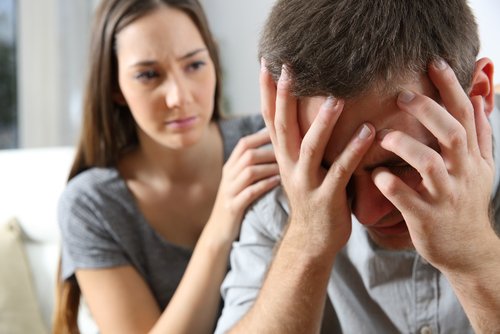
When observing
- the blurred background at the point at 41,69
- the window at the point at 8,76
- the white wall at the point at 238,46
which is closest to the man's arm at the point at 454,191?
the white wall at the point at 238,46

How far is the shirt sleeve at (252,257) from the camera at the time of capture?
4.04 ft

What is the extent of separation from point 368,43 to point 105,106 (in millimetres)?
936

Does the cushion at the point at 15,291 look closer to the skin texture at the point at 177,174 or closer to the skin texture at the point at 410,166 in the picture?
the skin texture at the point at 177,174

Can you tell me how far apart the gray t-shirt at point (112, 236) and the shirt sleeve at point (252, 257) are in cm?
36

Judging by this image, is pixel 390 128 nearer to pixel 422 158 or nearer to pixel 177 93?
pixel 422 158

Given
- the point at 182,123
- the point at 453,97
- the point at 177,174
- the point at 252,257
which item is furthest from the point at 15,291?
the point at 453,97

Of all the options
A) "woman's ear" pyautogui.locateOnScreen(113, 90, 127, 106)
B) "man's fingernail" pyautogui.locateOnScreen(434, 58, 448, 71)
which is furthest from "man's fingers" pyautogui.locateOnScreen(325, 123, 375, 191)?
"woman's ear" pyautogui.locateOnScreen(113, 90, 127, 106)

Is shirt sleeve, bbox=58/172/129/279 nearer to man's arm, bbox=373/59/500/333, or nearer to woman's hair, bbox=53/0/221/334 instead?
woman's hair, bbox=53/0/221/334

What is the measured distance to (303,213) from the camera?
1.02m

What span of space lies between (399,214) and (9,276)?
128cm

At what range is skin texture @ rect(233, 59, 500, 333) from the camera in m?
0.86

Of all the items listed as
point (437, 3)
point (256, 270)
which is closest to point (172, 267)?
point (256, 270)

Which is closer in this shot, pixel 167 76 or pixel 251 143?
pixel 251 143

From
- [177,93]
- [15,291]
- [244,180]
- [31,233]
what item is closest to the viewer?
[244,180]
